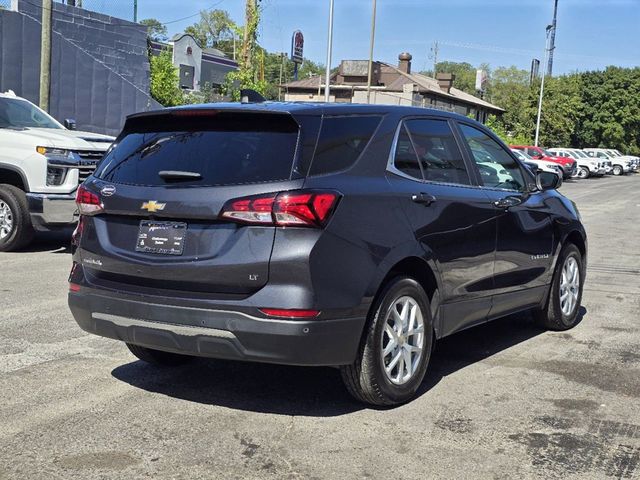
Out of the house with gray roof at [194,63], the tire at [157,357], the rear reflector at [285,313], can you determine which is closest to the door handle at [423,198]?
the rear reflector at [285,313]

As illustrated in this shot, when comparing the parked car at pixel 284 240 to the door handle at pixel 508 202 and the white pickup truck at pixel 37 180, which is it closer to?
the door handle at pixel 508 202

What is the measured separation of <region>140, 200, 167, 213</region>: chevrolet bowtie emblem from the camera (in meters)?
4.52

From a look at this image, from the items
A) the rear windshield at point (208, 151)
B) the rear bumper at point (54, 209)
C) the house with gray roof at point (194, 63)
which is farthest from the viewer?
the house with gray roof at point (194, 63)


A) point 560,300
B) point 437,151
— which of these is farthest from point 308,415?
point 560,300

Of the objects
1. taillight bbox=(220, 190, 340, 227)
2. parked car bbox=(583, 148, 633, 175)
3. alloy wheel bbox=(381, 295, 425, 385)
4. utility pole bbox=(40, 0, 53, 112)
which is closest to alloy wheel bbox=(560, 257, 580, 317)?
alloy wheel bbox=(381, 295, 425, 385)

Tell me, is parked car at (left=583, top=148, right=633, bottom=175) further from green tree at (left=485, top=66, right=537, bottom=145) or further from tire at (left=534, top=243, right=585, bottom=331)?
tire at (left=534, top=243, right=585, bottom=331)

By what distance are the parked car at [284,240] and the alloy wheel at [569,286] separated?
1857mm

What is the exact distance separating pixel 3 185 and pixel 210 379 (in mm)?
6328

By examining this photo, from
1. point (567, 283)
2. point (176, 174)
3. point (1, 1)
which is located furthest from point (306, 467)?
point (1, 1)

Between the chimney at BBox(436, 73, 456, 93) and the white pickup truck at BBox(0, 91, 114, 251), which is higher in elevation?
the chimney at BBox(436, 73, 456, 93)

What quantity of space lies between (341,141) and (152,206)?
1.13 metres

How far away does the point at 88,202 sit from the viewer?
4.95 meters

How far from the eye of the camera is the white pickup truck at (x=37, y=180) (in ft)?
33.6

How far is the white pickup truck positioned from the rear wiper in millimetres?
5907
